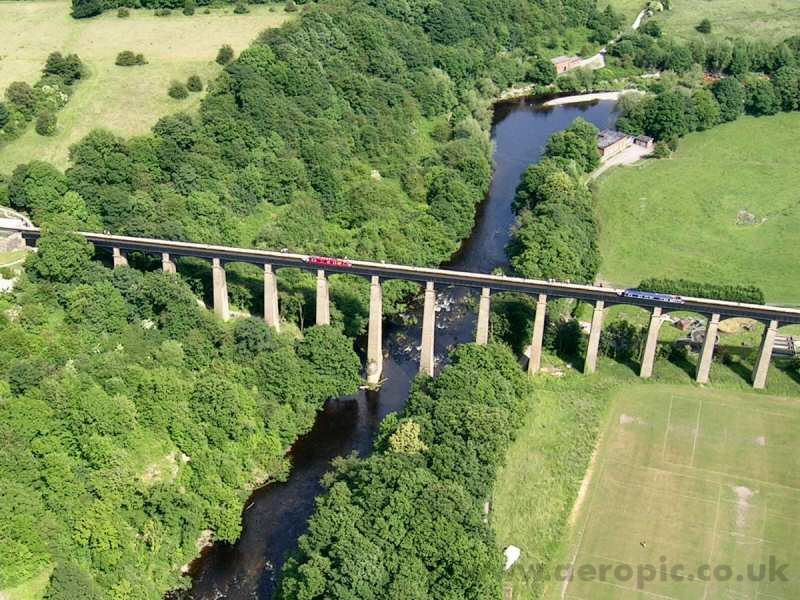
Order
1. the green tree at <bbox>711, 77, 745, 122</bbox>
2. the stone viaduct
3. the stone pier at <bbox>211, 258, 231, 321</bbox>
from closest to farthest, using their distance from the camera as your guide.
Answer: the stone viaduct
the stone pier at <bbox>211, 258, 231, 321</bbox>
the green tree at <bbox>711, 77, 745, 122</bbox>

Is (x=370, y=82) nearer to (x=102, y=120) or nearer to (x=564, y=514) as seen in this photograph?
(x=102, y=120)

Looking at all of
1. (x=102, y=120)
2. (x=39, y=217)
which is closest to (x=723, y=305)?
(x=39, y=217)

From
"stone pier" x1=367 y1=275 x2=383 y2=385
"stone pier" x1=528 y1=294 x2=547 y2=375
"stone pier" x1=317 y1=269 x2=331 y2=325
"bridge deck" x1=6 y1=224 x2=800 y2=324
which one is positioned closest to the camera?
"bridge deck" x1=6 y1=224 x2=800 y2=324

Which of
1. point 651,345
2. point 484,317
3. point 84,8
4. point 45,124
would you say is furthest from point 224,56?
point 651,345

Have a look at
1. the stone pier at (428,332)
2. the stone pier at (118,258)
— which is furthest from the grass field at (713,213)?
the stone pier at (118,258)

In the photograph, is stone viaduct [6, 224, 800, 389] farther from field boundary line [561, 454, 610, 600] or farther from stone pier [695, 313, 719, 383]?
field boundary line [561, 454, 610, 600]

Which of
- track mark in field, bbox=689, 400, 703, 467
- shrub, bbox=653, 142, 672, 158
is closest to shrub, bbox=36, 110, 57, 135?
track mark in field, bbox=689, 400, 703, 467

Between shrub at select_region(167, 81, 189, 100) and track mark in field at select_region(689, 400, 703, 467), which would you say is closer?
track mark in field at select_region(689, 400, 703, 467)
